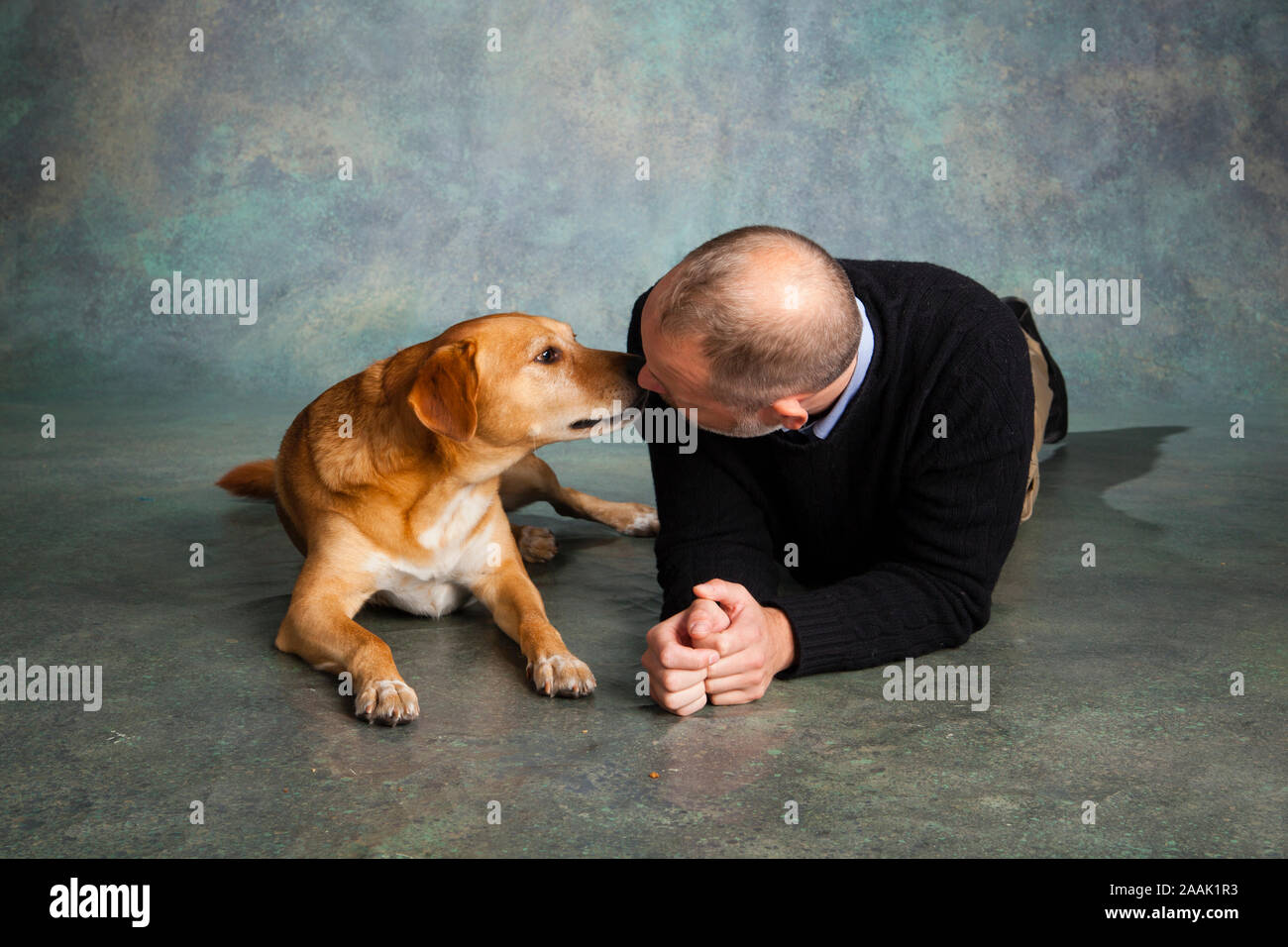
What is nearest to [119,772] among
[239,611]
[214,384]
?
[239,611]

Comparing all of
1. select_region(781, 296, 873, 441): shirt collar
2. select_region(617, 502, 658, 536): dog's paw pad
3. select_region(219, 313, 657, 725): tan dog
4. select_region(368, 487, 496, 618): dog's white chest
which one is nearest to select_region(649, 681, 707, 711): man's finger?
select_region(219, 313, 657, 725): tan dog

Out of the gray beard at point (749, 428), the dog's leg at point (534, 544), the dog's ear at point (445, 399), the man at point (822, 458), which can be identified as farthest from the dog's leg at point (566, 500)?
the gray beard at point (749, 428)

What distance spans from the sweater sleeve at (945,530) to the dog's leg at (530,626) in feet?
1.60

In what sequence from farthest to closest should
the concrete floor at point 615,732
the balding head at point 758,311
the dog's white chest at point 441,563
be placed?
the dog's white chest at point 441,563, the balding head at point 758,311, the concrete floor at point 615,732

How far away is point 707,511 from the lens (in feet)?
9.81

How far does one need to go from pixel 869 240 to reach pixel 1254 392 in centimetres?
248

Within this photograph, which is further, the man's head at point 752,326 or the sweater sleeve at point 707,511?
the sweater sleeve at point 707,511

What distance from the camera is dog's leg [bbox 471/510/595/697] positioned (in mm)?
2713

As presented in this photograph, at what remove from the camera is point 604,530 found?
4.41 meters

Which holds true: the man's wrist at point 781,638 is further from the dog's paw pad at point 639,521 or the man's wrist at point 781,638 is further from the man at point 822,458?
the dog's paw pad at point 639,521

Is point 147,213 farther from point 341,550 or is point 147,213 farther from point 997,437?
point 997,437

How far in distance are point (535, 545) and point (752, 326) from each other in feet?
5.95

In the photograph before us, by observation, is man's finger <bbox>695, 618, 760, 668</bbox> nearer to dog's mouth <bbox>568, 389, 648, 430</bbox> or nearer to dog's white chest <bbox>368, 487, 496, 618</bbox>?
dog's mouth <bbox>568, 389, 648, 430</bbox>

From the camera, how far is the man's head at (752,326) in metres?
2.35
